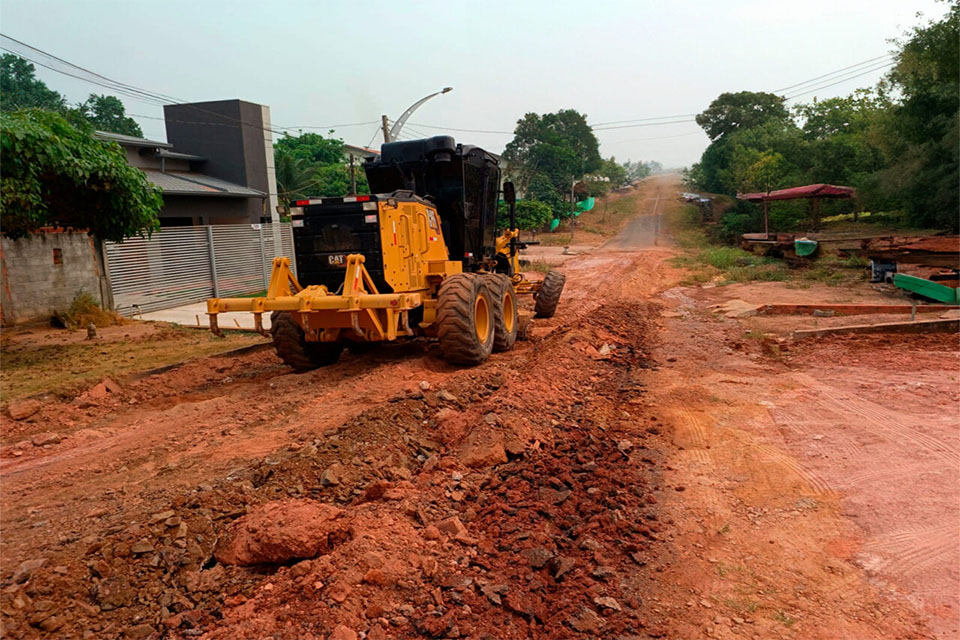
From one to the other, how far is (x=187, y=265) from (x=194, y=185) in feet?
21.6

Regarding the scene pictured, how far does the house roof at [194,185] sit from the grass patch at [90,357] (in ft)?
29.1

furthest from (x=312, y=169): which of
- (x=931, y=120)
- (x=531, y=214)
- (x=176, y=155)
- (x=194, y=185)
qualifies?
(x=931, y=120)

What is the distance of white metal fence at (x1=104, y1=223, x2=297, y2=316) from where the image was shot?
1463 centimetres

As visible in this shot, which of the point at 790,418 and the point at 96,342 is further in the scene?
the point at 96,342

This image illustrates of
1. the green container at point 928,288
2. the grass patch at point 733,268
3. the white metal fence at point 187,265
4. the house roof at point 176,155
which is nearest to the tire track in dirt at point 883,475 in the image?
the green container at point 928,288

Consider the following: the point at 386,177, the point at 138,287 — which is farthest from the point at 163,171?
the point at 386,177

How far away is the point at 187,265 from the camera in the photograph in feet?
55.0

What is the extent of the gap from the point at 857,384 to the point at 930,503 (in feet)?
9.88

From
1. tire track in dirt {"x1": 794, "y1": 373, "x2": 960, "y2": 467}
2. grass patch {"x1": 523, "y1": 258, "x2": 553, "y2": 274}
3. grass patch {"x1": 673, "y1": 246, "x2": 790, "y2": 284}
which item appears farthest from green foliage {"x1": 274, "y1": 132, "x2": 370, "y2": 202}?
tire track in dirt {"x1": 794, "y1": 373, "x2": 960, "y2": 467}

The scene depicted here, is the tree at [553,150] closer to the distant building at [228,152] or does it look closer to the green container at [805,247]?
the distant building at [228,152]

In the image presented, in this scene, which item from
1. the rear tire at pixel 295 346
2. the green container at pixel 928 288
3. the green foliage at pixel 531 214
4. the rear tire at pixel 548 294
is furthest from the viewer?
the green foliage at pixel 531 214

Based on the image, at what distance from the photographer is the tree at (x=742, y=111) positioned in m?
56.2

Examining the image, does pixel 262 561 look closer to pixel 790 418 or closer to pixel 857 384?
pixel 790 418

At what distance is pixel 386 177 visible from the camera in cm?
886
